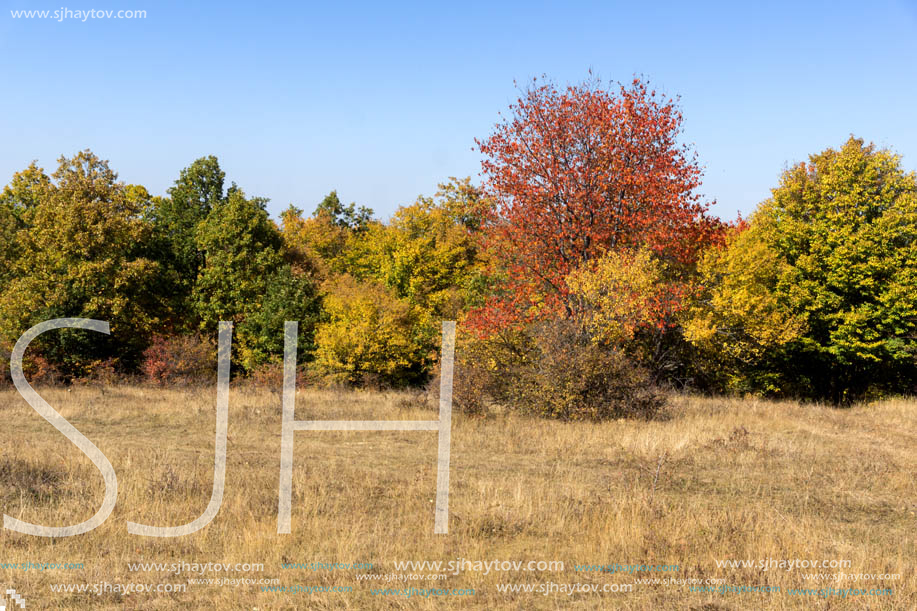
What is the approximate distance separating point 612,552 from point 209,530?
490 centimetres

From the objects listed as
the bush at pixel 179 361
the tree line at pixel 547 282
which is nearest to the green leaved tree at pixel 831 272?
the tree line at pixel 547 282

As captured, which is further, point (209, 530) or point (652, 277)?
point (652, 277)

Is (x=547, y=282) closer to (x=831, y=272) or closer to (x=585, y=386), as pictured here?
(x=585, y=386)

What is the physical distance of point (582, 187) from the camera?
22359mm

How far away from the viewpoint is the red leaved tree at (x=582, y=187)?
72.8 feet

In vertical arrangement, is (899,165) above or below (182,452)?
above

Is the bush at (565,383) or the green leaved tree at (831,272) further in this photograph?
the green leaved tree at (831,272)

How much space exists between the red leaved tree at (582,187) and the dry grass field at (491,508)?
24.7 feet

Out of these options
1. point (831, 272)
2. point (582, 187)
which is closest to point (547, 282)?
point (582, 187)

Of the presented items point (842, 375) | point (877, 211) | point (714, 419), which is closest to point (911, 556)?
point (714, 419)

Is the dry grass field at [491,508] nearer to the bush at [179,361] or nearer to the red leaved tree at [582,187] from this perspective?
the red leaved tree at [582,187]

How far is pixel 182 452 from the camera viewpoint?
13.6 m

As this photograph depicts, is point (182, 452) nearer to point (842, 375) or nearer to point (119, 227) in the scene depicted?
point (119, 227)

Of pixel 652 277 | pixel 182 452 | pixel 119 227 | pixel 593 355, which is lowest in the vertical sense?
pixel 182 452
